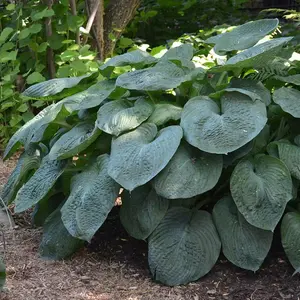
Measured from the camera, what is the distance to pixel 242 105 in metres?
2.85

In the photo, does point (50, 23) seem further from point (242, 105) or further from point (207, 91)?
point (242, 105)

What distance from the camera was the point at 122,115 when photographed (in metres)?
3.01

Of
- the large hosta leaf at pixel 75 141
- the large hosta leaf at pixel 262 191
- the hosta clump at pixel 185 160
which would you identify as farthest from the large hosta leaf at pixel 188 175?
the large hosta leaf at pixel 75 141

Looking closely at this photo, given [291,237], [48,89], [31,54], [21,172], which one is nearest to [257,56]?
[291,237]

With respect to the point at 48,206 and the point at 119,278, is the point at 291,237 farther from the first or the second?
the point at 48,206

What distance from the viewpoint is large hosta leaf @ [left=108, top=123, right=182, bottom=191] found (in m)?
2.67

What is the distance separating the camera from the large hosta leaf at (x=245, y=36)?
3.19 m

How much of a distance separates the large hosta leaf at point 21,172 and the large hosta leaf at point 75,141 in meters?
0.34

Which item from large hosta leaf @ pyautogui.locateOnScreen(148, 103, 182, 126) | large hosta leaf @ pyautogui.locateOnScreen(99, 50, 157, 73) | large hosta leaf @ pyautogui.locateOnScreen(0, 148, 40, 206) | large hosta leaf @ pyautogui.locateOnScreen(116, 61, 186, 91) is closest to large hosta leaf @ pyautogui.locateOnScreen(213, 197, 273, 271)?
large hosta leaf @ pyautogui.locateOnScreen(148, 103, 182, 126)

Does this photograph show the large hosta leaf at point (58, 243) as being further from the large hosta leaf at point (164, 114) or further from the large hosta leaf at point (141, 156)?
the large hosta leaf at point (164, 114)

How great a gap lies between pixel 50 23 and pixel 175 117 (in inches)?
109

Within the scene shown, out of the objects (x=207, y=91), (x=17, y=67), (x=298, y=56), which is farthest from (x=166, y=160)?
(x=17, y=67)

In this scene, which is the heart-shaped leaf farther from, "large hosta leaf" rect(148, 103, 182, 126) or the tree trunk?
the tree trunk

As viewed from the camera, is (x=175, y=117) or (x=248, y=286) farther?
(x=175, y=117)
